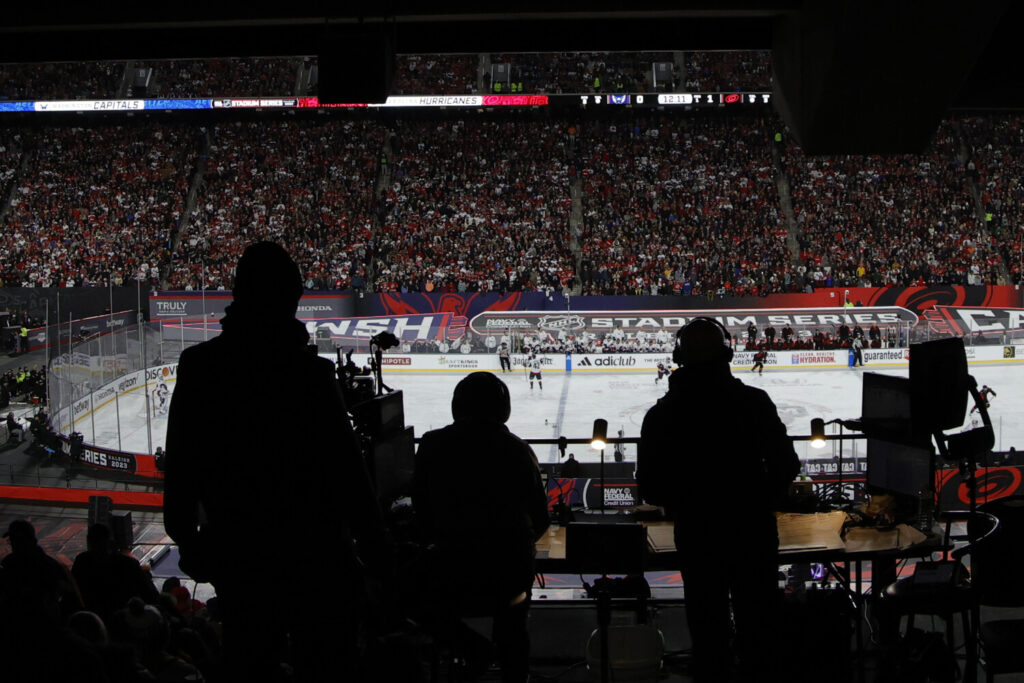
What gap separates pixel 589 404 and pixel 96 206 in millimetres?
24055

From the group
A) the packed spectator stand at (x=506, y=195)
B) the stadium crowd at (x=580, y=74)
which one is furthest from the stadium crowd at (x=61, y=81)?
the stadium crowd at (x=580, y=74)

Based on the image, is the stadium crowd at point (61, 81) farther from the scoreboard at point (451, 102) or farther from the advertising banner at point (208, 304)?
the advertising banner at point (208, 304)

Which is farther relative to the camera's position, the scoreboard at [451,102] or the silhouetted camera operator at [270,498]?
the scoreboard at [451,102]

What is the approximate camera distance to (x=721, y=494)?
108 inches

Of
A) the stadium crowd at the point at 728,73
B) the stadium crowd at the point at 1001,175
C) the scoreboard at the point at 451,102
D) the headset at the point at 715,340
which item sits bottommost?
the headset at the point at 715,340

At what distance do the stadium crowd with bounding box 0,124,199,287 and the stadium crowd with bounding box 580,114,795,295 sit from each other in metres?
16.4

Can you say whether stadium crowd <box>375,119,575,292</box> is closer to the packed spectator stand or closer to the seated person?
the packed spectator stand

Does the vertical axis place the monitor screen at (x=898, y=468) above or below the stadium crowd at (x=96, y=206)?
below

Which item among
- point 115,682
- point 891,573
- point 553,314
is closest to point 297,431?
point 115,682

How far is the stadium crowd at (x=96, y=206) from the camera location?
30281 mm

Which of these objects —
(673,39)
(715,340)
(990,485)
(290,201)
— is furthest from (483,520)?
(290,201)

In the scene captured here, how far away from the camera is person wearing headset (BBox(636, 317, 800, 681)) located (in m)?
2.74

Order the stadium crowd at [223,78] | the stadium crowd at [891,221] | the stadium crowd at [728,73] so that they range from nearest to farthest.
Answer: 1. the stadium crowd at [891,221]
2. the stadium crowd at [728,73]
3. the stadium crowd at [223,78]

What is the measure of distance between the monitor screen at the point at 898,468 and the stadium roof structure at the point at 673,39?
6.12 feet
